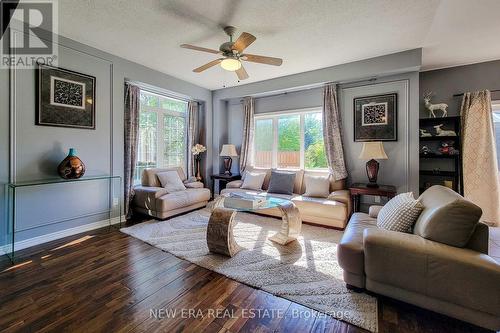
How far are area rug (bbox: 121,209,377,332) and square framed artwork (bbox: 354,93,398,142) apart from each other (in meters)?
1.90

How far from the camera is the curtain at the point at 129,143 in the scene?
3.87m

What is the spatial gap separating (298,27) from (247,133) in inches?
109

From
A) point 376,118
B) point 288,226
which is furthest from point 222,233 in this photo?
point 376,118

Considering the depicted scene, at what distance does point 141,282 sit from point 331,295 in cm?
167

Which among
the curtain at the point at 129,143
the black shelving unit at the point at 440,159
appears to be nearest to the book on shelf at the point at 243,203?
the curtain at the point at 129,143

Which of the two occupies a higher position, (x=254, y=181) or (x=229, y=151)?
(x=229, y=151)

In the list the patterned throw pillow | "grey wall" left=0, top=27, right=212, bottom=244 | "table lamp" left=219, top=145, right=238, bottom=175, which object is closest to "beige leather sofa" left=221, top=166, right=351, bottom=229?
the patterned throw pillow

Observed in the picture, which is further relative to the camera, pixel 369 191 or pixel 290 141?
pixel 290 141

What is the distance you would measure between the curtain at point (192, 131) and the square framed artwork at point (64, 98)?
209 cm

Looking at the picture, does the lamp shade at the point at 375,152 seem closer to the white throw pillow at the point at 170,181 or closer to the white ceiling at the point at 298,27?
the white ceiling at the point at 298,27

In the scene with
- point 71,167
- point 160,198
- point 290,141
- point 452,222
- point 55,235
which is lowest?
point 55,235

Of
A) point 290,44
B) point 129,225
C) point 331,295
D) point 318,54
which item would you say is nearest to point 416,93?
point 318,54

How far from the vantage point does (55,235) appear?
9.68ft

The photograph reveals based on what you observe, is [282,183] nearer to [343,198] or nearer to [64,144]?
[343,198]
